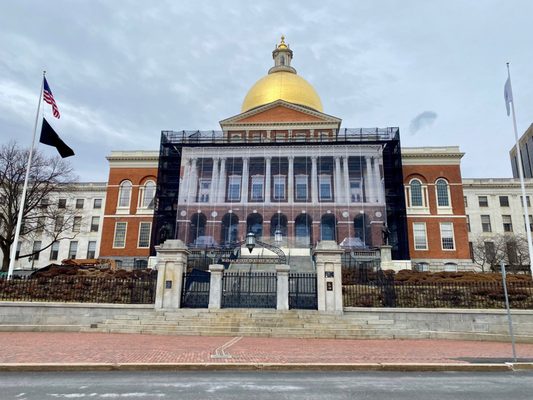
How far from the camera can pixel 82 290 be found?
18.3 metres

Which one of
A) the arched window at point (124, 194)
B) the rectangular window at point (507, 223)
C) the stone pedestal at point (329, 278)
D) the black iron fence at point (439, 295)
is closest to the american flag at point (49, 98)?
the stone pedestal at point (329, 278)

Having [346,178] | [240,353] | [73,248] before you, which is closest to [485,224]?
[346,178]

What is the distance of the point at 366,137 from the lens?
4622 cm

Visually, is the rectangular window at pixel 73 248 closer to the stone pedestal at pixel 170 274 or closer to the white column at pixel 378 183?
the white column at pixel 378 183

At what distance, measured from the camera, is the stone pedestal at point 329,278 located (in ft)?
50.7

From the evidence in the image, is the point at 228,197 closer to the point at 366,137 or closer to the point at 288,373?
the point at 366,137

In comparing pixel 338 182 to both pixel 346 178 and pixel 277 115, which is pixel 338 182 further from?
pixel 277 115

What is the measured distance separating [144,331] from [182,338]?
6.49 feet

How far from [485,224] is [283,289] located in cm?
5846

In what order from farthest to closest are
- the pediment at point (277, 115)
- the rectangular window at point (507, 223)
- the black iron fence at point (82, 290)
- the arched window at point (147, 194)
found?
the rectangular window at point (507, 223), the pediment at point (277, 115), the arched window at point (147, 194), the black iron fence at point (82, 290)

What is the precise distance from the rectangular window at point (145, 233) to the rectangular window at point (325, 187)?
22.2 meters

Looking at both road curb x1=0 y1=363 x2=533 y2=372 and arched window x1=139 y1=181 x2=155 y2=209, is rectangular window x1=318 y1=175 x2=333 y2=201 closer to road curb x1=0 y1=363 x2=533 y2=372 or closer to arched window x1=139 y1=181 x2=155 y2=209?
arched window x1=139 y1=181 x2=155 y2=209

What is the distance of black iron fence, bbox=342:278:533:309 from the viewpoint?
55.0 feet

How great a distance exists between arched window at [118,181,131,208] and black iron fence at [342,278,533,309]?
40.2 m
